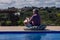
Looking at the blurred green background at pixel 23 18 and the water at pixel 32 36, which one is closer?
the water at pixel 32 36

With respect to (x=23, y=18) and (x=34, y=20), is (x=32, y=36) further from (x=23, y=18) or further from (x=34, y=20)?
(x=23, y=18)

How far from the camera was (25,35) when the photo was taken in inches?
448

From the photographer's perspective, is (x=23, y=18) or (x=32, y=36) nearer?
(x=32, y=36)

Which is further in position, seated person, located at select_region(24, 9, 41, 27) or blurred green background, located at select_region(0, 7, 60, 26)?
blurred green background, located at select_region(0, 7, 60, 26)

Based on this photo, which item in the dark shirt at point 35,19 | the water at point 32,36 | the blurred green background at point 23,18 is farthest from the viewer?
the blurred green background at point 23,18

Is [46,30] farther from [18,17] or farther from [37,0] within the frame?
[37,0]

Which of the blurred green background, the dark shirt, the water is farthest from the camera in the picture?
the blurred green background

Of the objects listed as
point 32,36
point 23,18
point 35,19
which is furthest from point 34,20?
A: point 23,18

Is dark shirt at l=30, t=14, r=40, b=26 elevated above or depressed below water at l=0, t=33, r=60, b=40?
above

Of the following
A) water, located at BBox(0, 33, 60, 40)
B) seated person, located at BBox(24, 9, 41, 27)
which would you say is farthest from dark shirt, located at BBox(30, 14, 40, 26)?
water, located at BBox(0, 33, 60, 40)

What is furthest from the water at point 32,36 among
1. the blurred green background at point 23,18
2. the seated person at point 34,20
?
the blurred green background at point 23,18

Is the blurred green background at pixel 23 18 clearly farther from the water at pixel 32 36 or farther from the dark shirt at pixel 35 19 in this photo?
the water at pixel 32 36

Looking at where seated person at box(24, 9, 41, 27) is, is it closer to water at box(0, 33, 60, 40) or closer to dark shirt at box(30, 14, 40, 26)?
dark shirt at box(30, 14, 40, 26)

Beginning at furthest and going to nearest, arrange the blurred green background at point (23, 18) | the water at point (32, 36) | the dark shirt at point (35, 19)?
the blurred green background at point (23, 18), the dark shirt at point (35, 19), the water at point (32, 36)
